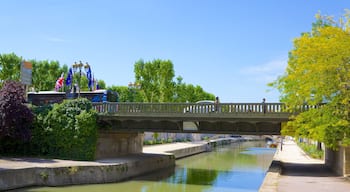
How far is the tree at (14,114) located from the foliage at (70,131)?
1.44 m

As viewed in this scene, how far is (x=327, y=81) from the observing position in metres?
19.8

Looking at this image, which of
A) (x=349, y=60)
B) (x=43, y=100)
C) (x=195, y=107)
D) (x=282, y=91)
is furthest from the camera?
(x=43, y=100)

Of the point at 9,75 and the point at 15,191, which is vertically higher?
the point at 9,75

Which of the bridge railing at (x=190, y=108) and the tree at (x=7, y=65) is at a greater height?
the tree at (x=7, y=65)

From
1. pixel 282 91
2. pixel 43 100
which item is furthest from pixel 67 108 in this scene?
pixel 282 91

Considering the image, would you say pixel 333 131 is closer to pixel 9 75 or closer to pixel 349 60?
pixel 349 60

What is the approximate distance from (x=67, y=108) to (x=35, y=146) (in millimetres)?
3797

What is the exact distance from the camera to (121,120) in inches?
1200

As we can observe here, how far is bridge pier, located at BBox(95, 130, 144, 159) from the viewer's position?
1251 inches

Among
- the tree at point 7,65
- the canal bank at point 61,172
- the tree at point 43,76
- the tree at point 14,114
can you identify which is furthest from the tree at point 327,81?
the tree at point 43,76

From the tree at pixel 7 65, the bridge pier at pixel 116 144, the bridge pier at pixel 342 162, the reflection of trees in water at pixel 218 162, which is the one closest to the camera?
the bridge pier at pixel 342 162

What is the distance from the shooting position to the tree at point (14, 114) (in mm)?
27817

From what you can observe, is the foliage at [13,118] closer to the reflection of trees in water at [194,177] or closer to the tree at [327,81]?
the reflection of trees in water at [194,177]

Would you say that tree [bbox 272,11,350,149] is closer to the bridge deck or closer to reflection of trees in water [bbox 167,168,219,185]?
the bridge deck
